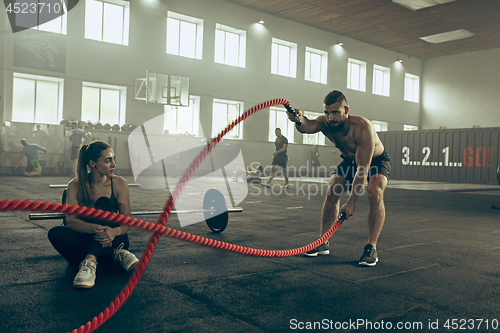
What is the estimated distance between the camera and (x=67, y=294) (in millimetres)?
2443

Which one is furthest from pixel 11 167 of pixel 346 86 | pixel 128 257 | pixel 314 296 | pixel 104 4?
pixel 346 86

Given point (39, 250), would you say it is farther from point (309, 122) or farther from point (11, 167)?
point (11, 167)

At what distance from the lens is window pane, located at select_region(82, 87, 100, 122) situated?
16656 mm

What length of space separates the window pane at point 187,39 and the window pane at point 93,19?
3.50 metres

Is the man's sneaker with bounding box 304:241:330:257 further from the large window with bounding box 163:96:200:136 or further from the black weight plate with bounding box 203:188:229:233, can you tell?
the large window with bounding box 163:96:200:136

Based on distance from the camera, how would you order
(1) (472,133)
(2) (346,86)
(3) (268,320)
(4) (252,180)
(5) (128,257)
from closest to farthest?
(3) (268,320), (5) (128,257), (4) (252,180), (1) (472,133), (2) (346,86)

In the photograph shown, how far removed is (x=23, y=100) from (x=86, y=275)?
15107mm

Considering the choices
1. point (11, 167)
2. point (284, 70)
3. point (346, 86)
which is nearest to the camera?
point (11, 167)

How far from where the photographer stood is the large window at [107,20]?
16.3 m

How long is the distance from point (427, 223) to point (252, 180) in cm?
807

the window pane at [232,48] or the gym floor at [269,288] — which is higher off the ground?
the window pane at [232,48]

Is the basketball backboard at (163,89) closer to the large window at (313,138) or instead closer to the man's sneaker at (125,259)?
the large window at (313,138)

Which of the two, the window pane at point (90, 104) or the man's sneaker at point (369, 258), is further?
the window pane at point (90, 104)

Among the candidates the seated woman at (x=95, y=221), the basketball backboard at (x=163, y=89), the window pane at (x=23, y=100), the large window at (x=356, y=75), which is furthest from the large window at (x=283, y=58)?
the seated woman at (x=95, y=221)
